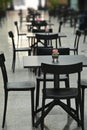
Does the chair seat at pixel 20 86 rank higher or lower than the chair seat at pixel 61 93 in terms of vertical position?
lower

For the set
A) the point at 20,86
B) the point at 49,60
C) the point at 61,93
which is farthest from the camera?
the point at 49,60

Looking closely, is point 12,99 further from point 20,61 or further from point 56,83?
point 20,61

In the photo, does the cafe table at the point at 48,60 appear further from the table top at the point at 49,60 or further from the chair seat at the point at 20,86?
the chair seat at the point at 20,86

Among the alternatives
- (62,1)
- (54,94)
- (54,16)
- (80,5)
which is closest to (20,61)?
(54,94)

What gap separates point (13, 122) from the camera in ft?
15.4

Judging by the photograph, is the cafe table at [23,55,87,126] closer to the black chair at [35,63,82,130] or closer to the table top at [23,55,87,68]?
the table top at [23,55,87,68]

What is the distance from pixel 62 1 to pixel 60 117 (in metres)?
27.2

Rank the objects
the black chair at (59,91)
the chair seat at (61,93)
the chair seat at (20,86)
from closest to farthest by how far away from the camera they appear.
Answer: the black chair at (59,91)
the chair seat at (61,93)
the chair seat at (20,86)

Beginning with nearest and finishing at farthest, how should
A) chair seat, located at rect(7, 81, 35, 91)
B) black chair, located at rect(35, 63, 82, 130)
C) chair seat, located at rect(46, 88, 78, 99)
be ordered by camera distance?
black chair, located at rect(35, 63, 82, 130) → chair seat, located at rect(46, 88, 78, 99) → chair seat, located at rect(7, 81, 35, 91)

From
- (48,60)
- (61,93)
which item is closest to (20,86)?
(48,60)

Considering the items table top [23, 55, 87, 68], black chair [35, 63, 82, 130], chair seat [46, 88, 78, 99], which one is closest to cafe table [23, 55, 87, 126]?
table top [23, 55, 87, 68]

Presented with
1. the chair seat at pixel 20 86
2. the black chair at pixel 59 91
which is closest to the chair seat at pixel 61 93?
the black chair at pixel 59 91

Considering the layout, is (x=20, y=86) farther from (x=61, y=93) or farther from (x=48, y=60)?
(x=61, y=93)

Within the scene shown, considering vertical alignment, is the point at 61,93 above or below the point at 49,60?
below
